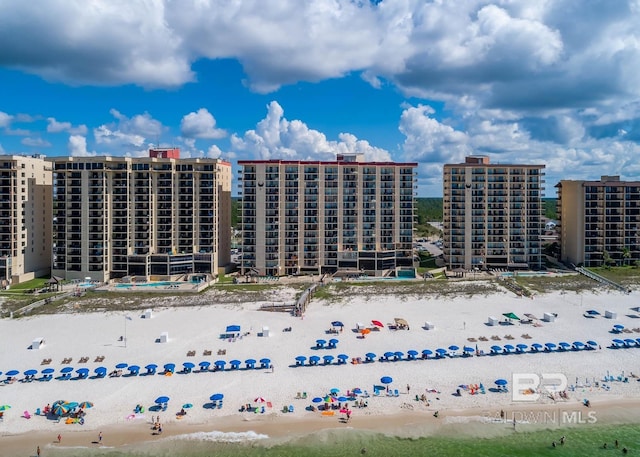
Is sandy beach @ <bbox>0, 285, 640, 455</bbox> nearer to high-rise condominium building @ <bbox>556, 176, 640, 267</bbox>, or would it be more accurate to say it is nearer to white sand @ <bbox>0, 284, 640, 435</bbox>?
white sand @ <bbox>0, 284, 640, 435</bbox>

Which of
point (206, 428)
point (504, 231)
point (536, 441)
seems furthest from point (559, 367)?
point (504, 231)

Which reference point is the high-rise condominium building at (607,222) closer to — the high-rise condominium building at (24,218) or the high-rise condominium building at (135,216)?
the high-rise condominium building at (135,216)

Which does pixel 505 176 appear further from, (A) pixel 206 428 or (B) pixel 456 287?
(A) pixel 206 428

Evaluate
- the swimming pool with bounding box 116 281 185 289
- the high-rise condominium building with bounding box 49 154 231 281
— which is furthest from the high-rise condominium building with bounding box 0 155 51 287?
the swimming pool with bounding box 116 281 185 289

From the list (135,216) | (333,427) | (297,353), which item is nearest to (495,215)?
(297,353)

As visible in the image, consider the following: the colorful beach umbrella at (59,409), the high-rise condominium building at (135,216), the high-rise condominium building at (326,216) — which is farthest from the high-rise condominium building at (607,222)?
the colorful beach umbrella at (59,409)
